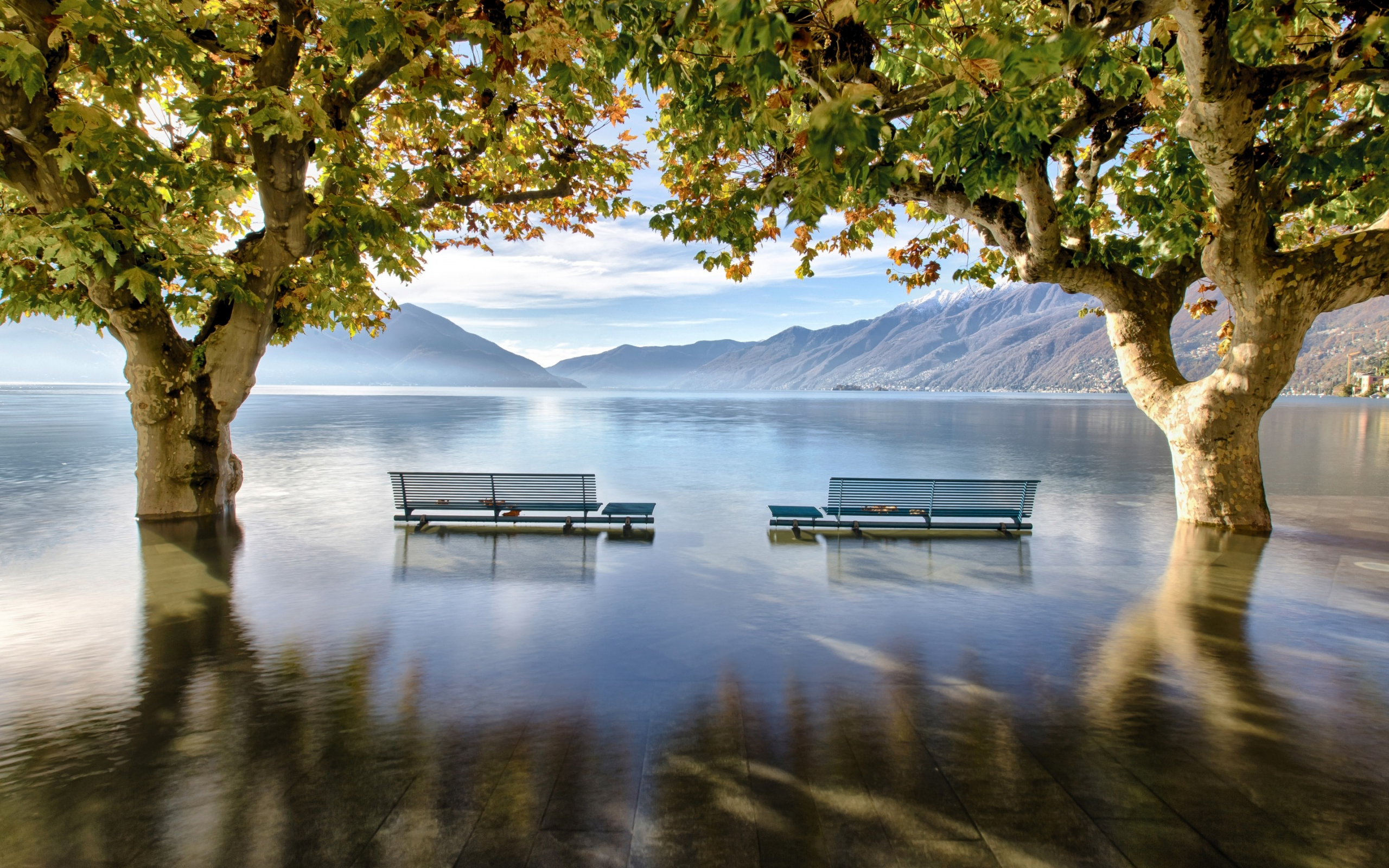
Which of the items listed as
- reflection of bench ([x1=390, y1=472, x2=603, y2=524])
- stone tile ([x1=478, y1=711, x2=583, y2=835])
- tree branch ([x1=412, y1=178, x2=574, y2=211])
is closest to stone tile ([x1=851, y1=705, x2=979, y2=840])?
stone tile ([x1=478, y1=711, x2=583, y2=835])

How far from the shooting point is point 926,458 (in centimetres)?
3197

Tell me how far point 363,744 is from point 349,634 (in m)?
2.82

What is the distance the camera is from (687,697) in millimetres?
5836

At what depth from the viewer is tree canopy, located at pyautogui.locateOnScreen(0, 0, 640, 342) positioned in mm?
7336

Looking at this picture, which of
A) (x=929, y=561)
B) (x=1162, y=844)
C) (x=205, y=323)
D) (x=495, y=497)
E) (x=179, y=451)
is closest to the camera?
(x=1162, y=844)

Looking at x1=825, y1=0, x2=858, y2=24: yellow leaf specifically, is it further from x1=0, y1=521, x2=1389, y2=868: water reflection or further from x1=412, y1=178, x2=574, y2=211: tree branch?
x1=412, y1=178, x2=574, y2=211: tree branch

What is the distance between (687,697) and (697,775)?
3.99 feet

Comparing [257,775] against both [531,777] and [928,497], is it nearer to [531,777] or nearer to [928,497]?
[531,777]

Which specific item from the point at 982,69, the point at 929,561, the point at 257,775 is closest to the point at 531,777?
the point at 257,775

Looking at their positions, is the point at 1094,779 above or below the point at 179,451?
below

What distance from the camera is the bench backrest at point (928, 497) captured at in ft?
43.7

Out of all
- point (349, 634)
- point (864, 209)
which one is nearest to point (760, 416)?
point (864, 209)

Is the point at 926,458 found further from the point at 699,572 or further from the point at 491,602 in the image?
the point at 491,602

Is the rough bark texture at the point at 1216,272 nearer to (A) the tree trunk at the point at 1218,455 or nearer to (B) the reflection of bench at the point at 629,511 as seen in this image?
(A) the tree trunk at the point at 1218,455
